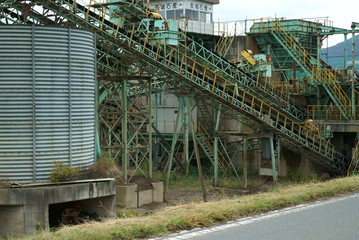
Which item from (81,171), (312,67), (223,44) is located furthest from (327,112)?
(81,171)

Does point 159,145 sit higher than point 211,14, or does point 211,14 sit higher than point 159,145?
point 211,14

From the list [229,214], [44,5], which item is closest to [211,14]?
[44,5]

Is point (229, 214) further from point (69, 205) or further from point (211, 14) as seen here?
point (211, 14)

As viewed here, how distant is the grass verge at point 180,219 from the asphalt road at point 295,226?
0.29m

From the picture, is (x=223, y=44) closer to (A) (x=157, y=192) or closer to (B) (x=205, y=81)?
(B) (x=205, y=81)

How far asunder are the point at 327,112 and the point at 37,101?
22400mm

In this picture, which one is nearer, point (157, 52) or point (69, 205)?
point (69, 205)

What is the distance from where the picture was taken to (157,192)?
26344 mm

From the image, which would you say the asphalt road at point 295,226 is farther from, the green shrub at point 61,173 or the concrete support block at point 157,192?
the concrete support block at point 157,192

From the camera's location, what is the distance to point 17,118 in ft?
59.5

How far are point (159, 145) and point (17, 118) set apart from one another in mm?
20976

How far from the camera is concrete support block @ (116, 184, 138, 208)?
24516 mm

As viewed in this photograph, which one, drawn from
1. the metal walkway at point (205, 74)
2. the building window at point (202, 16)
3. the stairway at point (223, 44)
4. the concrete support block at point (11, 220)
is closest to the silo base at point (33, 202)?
the concrete support block at point (11, 220)

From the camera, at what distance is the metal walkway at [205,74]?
75.7 ft
